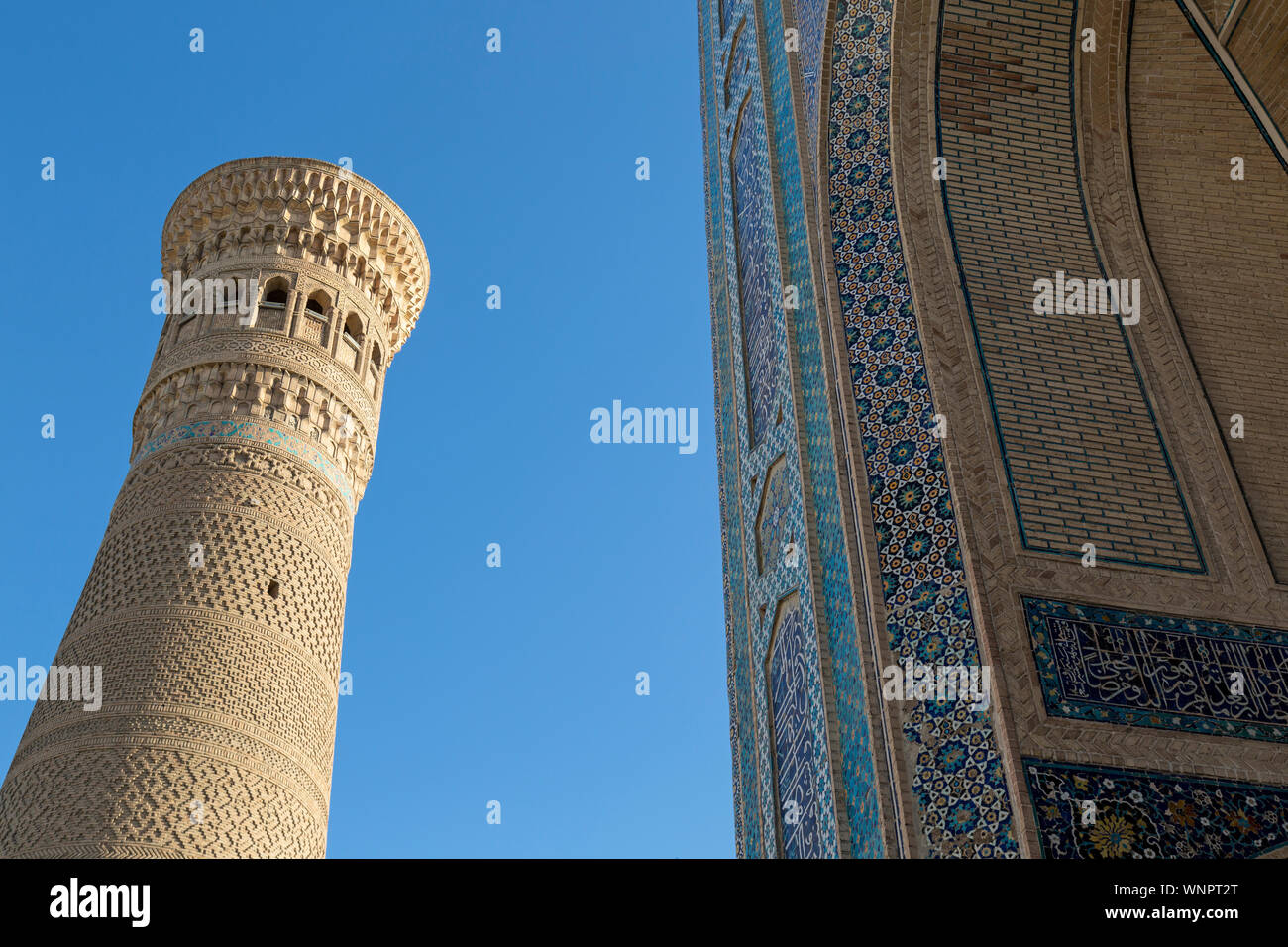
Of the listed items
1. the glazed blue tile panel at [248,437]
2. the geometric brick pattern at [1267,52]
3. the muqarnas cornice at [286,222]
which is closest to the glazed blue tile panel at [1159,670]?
the geometric brick pattern at [1267,52]

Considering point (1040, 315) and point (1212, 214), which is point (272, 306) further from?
point (1212, 214)

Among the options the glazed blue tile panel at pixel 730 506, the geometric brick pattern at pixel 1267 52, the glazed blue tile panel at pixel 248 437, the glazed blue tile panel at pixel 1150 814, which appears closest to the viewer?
the glazed blue tile panel at pixel 1150 814

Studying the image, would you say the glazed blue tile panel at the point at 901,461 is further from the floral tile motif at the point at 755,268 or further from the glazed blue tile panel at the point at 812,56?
the floral tile motif at the point at 755,268

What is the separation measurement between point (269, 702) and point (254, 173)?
3707 mm

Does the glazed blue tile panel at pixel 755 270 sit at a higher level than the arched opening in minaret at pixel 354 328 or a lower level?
lower

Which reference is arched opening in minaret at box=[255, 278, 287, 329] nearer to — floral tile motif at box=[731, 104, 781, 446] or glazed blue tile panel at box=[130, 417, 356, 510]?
glazed blue tile panel at box=[130, 417, 356, 510]

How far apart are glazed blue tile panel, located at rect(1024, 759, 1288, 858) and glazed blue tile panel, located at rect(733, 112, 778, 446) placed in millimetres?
1656

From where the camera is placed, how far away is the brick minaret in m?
5.75

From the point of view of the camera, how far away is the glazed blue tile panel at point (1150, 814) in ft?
7.72

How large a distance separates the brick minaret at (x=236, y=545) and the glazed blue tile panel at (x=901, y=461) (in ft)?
12.1

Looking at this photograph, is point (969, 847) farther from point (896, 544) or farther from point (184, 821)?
point (184, 821)

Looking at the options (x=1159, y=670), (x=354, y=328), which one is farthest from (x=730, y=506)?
(x=354, y=328)

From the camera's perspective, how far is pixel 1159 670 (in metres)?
2.66

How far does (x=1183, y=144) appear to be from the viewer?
11.9 feet
